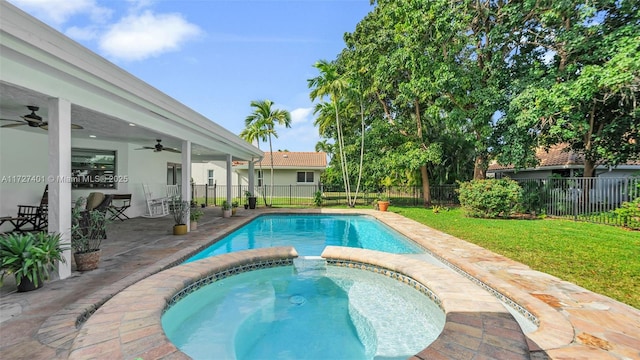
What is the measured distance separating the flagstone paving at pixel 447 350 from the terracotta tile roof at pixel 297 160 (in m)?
17.2

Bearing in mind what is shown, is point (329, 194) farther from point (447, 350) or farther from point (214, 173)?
point (447, 350)

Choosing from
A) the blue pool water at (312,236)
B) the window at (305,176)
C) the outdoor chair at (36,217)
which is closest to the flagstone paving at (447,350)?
the blue pool water at (312,236)

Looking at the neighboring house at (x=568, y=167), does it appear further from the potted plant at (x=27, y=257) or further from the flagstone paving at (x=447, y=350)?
the potted plant at (x=27, y=257)

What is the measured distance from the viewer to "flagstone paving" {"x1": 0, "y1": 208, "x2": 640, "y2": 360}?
2459 mm

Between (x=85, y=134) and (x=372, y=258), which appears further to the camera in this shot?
(x=85, y=134)

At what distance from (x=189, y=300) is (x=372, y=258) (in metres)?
3.18

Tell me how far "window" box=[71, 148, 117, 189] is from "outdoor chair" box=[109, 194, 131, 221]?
1.88 feet

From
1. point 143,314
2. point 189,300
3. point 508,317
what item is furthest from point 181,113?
point 508,317

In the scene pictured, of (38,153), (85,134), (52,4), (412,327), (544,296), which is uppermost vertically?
(52,4)

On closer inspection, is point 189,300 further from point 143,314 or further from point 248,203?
point 248,203

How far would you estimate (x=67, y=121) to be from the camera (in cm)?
419

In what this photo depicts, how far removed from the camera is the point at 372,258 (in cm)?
532

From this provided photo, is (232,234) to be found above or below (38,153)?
below

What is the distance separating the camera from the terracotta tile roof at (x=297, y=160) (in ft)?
75.6
